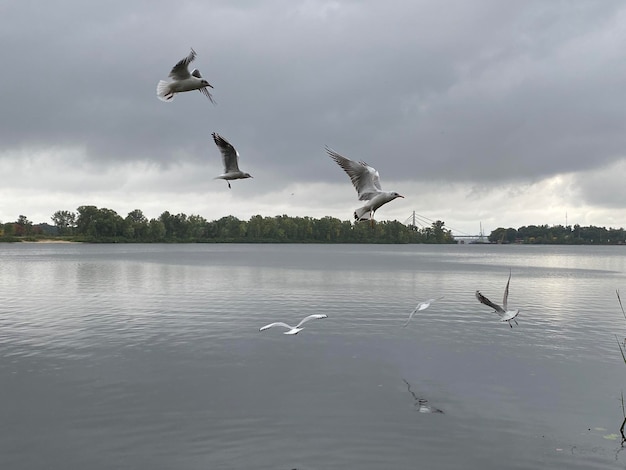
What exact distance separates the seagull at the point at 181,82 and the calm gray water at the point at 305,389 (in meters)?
8.69

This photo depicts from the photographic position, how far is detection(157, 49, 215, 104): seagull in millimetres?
12094

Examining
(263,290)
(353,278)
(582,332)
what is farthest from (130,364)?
(353,278)

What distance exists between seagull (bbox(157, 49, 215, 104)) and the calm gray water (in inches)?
342

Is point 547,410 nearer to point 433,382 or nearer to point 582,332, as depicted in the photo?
point 433,382

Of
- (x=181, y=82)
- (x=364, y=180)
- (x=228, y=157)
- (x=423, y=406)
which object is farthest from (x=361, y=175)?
(x=423, y=406)

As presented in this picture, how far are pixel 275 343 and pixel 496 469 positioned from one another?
14.7 meters

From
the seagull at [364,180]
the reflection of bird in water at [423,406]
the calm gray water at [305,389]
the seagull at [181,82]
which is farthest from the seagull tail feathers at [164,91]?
the reflection of bird in water at [423,406]

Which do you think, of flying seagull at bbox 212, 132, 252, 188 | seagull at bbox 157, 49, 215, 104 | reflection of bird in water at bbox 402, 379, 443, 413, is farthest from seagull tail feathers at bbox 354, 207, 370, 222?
reflection of bird in water at bbox 402, 379, 443, 413

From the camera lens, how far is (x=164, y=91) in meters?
12.2

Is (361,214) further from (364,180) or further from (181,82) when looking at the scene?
(181,82)

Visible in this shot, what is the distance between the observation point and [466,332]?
29.7 m

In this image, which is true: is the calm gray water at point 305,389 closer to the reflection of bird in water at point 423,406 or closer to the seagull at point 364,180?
the reflection of bird in water at point 423,406

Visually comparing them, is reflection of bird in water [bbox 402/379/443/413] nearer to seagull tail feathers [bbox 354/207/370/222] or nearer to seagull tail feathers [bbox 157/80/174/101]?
seagull tail feathers [bbox 354/207/370/222]

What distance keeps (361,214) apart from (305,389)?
757 centimetres
